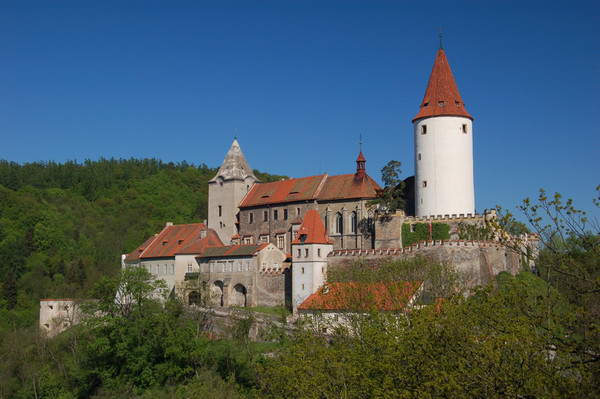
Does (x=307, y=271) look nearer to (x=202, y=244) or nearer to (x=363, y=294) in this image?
Result: (x=363, y=294)

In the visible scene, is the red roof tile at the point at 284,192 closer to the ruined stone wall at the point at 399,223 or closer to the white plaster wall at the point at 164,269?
the ruined stone wall at the point at 399,223

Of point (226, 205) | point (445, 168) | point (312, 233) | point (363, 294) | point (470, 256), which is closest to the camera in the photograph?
point (363, 294)

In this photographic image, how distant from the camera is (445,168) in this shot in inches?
1951

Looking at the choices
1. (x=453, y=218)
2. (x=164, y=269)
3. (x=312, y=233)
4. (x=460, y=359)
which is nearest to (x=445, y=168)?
(x=453, y=218)

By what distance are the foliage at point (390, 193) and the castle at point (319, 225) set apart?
2.93 feet

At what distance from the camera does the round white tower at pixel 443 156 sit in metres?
49.4

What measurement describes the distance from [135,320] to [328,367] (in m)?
23.0

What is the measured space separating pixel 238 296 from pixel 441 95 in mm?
23912

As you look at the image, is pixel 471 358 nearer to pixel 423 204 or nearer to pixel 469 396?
pixel 469 396

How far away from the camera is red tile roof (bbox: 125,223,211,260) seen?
203 feet

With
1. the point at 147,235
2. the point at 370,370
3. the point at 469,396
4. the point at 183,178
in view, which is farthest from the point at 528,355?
the point at 183,178

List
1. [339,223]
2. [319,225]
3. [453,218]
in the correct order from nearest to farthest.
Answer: [453,218]
[319,225]
[339,223]

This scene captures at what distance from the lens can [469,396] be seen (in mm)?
15477

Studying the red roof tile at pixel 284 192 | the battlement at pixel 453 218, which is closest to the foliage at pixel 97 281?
the red roof tile at pixel 284 192
